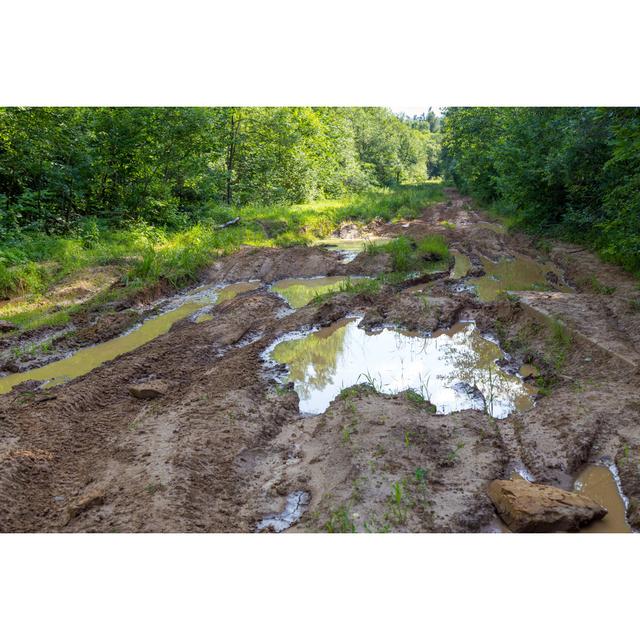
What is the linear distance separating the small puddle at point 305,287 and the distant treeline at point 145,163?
17.3 ft

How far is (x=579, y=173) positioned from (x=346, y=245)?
25.5 feet

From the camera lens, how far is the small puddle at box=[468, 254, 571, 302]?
10250 millimetres

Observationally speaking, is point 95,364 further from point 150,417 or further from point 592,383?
point 592,383

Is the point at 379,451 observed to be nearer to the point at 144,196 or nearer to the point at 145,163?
the point at 144,196

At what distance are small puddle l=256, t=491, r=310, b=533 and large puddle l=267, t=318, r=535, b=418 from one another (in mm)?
1639

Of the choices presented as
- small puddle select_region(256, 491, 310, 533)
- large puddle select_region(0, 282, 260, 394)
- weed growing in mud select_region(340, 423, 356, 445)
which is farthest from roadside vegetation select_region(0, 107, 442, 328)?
small puddle select_region(256, 491, 310, 533)

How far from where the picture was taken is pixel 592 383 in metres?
5.57

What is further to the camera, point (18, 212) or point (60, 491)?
point (18, 212)

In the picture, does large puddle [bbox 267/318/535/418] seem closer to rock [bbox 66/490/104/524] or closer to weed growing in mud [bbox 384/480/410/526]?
weed growing in mud [bbox 384/480/410/526]

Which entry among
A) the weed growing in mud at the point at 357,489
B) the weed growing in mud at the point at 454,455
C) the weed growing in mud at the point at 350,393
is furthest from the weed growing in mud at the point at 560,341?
the weed growing in mud at the point at 357,489

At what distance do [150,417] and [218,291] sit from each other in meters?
6.30

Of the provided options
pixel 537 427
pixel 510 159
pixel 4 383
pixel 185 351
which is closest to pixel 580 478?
pixel 537 427

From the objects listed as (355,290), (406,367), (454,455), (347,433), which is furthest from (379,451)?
(355,290)

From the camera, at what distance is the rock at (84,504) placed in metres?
3.95
